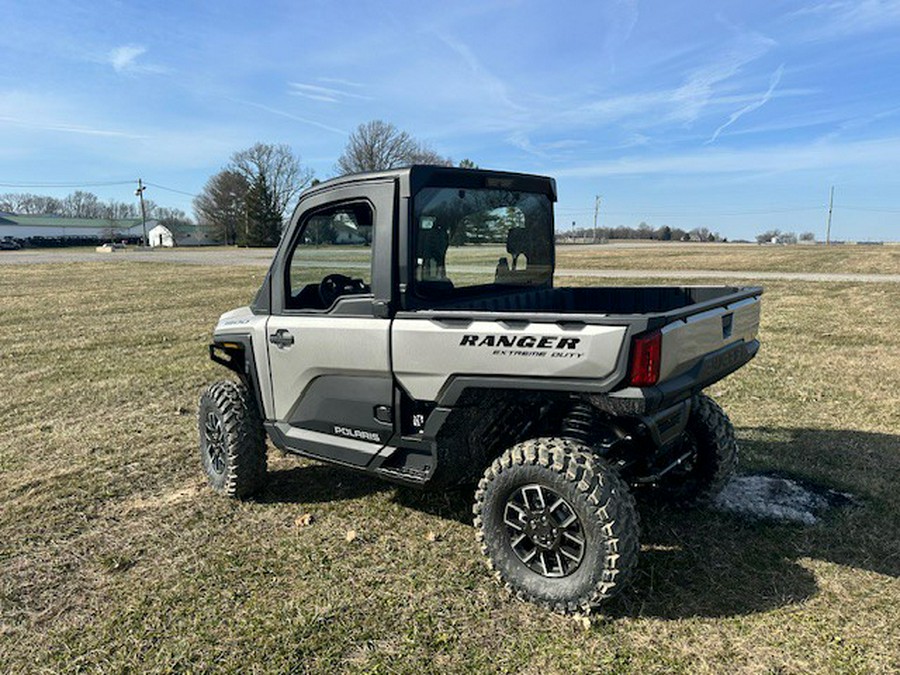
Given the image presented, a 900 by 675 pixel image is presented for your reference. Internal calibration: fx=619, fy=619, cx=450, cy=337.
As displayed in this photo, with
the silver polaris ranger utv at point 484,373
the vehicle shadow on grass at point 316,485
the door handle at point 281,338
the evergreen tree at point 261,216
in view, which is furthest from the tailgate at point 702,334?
the evergreen tree at point 261,216

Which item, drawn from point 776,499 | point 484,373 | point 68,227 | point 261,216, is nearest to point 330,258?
point 484,373

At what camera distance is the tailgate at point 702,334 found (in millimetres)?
2711

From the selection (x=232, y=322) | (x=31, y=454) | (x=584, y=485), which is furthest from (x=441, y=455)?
(x=31, y=454)

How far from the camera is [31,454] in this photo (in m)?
5.09

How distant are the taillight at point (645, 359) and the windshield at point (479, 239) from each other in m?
1.25

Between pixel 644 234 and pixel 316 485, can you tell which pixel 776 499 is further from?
pixel 644 234

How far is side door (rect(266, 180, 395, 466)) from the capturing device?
331 cm

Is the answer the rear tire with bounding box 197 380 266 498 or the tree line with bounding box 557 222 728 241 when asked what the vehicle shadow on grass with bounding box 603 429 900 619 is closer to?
the rear tire with bounding box 197 380 266 498

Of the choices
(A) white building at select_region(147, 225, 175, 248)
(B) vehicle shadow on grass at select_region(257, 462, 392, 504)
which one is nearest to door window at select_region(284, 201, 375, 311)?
(B) vehicle shadow on grass at select_region(257, 462, 392, 504)

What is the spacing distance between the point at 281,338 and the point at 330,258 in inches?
22.2

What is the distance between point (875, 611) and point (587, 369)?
1799 mm

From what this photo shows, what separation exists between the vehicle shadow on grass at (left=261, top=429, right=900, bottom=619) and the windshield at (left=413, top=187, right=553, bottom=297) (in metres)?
1.53

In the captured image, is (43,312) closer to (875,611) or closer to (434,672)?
(434,672)

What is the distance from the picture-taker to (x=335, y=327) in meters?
3.44
